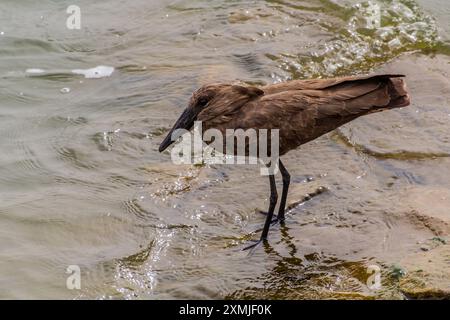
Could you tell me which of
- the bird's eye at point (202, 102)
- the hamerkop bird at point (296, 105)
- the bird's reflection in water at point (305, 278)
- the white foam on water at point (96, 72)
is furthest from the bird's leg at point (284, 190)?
the white foam on water at point (96, 72)

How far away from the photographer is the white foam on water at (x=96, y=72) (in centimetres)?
841

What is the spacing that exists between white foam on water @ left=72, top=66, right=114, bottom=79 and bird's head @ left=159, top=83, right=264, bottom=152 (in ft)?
9.50

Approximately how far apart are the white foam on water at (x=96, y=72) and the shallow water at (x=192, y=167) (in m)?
0.02

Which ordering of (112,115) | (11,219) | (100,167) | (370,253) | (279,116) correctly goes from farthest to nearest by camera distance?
(112,115) < (100,167) < (11,219) < (279,116) < (370,253)

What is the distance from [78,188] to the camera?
6449 millimetres

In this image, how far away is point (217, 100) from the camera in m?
5.67

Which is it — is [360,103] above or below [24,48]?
above

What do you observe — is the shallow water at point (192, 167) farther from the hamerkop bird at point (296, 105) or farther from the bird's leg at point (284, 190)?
the hamerkop bird at point (296, 105)

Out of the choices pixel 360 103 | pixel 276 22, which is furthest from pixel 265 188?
pixel 276 22

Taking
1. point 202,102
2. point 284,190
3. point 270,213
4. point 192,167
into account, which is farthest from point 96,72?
point 270,213

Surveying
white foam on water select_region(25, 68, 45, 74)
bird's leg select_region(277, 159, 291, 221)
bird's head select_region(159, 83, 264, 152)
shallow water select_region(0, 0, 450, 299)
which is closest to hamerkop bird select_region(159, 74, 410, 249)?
bird's head select_region(159, 83, 264, 152)

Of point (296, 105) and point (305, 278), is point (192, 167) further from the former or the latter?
point (305, 278)
